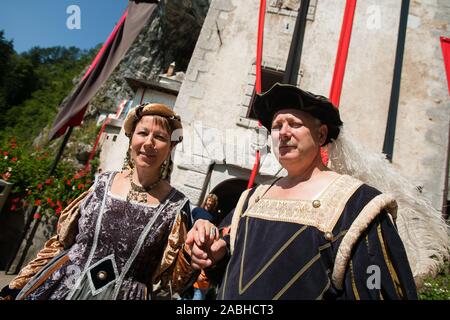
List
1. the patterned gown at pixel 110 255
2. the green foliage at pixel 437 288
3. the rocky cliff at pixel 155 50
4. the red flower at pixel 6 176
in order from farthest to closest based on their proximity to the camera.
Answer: the rocky cliff at pixel 155 50 < the red flower at pixel 6 176 < the green foliage at pixel 437 288 < the patterned gown at pixel 110 255

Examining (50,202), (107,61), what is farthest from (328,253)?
(50,202)

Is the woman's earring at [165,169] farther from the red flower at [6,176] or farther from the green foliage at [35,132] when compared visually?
the red flower at [6,176]

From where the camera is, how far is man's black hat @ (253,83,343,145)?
1642 millimetres

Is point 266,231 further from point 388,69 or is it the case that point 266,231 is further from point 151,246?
point 388,69

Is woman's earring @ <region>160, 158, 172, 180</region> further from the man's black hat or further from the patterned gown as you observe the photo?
the man's black hat

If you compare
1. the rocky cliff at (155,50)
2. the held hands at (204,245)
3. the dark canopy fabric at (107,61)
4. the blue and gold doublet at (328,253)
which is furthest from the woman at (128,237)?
the rocky cliff at (155,50)

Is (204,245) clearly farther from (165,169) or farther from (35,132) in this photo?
(35,132)

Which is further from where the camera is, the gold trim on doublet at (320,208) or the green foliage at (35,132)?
the green foliage at (35,132)

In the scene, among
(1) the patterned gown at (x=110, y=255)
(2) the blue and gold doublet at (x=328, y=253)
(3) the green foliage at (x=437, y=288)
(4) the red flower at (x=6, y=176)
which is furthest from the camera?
(4) the red flower at (x=6, y=176)

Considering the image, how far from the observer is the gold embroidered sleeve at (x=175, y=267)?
184cm

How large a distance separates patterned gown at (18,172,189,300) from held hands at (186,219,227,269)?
1.12 feet

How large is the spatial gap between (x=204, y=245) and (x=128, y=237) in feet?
1.84
